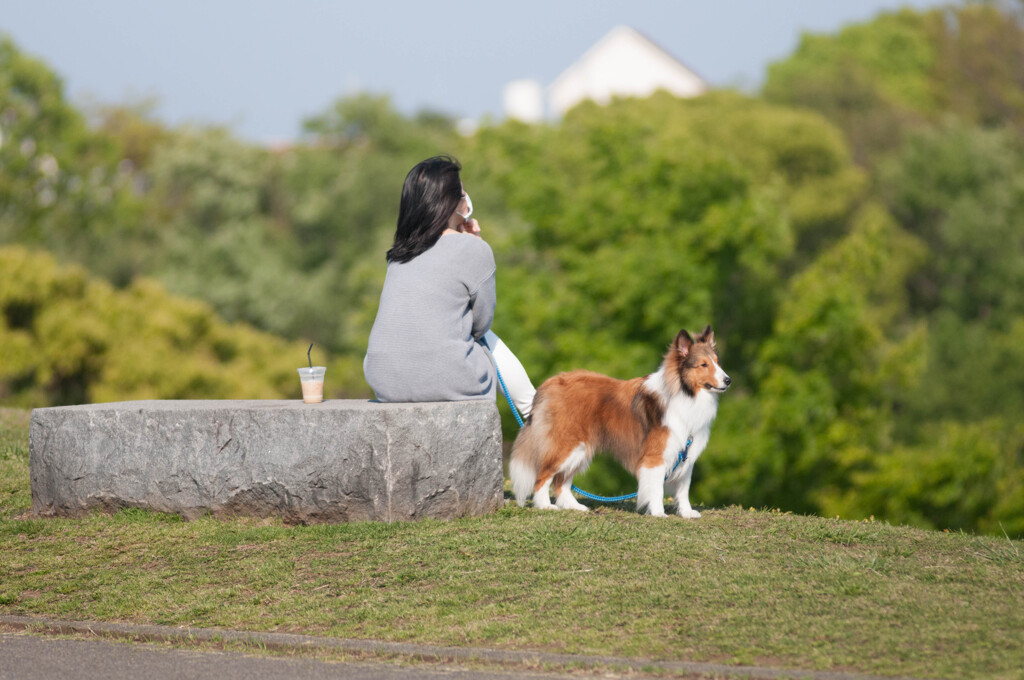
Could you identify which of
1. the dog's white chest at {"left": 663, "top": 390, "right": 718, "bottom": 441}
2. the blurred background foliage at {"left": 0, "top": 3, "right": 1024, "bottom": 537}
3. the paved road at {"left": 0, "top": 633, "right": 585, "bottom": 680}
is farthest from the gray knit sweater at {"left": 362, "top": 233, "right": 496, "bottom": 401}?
the blurred background foliage at {"left": 0, "top": 3, "right": 1024, "bottom": 537}

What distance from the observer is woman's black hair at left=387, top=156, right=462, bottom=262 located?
26.4 feet

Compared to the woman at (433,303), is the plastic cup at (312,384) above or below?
below

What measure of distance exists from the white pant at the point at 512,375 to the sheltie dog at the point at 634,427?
4.0 inches

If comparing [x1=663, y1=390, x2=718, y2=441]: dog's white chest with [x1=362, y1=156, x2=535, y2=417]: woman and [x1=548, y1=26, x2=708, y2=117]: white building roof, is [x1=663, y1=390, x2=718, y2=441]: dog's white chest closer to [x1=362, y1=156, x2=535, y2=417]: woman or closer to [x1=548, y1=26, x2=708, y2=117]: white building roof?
[x1=362, y1=156, x2=535, y2=417]: woman

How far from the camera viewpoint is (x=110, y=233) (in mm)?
47406

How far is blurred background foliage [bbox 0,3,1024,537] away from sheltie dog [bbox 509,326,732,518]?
27.6 ft

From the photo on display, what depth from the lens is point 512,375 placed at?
855 centimetres

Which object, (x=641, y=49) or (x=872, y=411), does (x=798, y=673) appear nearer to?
(x=872, y=411)

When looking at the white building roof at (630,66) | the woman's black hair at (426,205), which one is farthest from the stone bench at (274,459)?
the white building roof at (630,66)

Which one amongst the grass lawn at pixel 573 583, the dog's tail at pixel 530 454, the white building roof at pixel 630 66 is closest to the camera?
the grass lawn at pixel 573 583

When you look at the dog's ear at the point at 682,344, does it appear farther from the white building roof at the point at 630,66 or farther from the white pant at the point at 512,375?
the white building roof at the point at 630,66

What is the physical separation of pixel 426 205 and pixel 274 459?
2160mm

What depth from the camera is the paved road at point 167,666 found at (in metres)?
5.37

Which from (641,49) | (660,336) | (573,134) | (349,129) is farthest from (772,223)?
(641,49)
